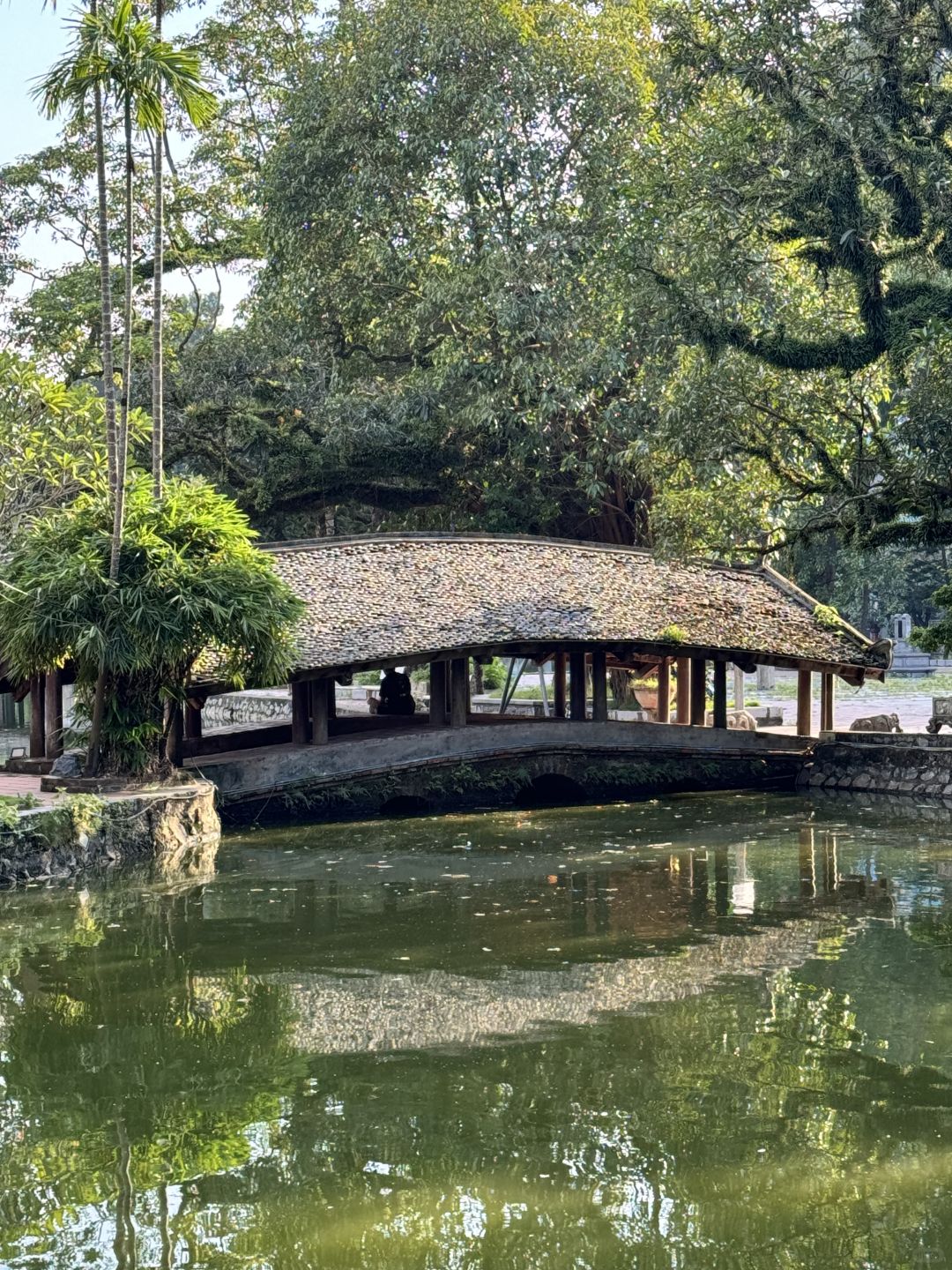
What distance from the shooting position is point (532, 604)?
20344 millimetres

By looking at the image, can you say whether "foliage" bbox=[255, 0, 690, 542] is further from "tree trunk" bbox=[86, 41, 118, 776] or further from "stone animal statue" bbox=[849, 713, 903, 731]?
"tree trunk" bbox=[86, 41, 118, 776]

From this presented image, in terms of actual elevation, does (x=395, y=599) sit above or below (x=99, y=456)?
below


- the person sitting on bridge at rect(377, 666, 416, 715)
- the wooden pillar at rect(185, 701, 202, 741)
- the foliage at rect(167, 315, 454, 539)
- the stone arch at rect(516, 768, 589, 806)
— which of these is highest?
the foliage at rect(167, 315, 454, 539)

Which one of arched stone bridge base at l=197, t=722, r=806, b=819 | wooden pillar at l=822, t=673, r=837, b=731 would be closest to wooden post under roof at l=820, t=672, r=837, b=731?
wooden pillar at l=822, t=673, r=837, b=731

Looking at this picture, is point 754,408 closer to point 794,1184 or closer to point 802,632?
point 802,632

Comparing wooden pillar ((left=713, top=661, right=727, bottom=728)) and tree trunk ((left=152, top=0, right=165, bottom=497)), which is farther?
wooden pillar ((left=713, top=661, right=727, bottom=728))

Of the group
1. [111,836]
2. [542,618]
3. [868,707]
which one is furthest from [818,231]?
[868,707]

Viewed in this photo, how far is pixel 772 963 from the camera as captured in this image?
1020 cm

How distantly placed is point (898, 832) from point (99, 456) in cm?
1027

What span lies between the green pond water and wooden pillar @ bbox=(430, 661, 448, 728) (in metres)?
6.60

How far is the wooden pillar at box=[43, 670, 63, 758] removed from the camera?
18203 millimetres

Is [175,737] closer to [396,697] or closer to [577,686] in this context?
[396,697]

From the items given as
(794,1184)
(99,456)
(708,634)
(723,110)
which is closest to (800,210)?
(723,110)

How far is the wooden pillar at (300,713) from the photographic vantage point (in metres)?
19.5
